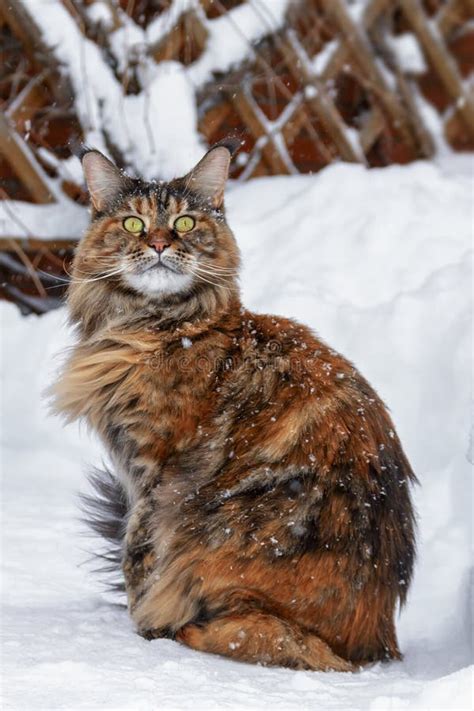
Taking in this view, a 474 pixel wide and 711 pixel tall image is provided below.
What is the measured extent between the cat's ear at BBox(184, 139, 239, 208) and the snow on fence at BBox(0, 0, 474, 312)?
1.50m

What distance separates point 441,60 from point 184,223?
3.33 m

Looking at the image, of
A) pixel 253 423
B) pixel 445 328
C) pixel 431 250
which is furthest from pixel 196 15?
pixel 253 423

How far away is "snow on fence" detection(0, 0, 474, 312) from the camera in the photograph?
14.0ft

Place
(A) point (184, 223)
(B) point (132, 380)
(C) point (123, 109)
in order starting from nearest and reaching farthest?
(B) point (132, 380)
(A) point (184, 223)
(C) point (123, 109)

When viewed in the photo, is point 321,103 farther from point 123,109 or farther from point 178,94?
point 123,109

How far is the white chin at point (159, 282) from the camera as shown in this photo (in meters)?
2.54

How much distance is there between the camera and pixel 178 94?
4.32m

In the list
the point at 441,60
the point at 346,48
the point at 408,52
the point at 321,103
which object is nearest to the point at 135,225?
the point at 321,103

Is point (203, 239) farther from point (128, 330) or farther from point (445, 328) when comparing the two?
point (445, 328)

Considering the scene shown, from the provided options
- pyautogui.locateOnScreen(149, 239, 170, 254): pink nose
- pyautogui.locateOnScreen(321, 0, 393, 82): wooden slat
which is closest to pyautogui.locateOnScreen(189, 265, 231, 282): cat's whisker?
pyautogui.locateOnScreen(149, 239, 170, 254): pink nose

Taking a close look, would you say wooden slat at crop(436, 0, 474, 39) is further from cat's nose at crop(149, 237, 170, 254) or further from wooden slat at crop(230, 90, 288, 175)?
cat's nose at crop(149, 237, 170, 254)

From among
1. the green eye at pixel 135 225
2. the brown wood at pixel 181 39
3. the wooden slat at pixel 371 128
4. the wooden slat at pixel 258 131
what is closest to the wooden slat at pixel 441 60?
the wooden slat at pixel 371 128

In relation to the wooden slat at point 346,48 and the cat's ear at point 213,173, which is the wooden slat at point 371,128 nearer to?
the wooden slat at point 346,48

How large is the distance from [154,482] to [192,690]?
62cm
